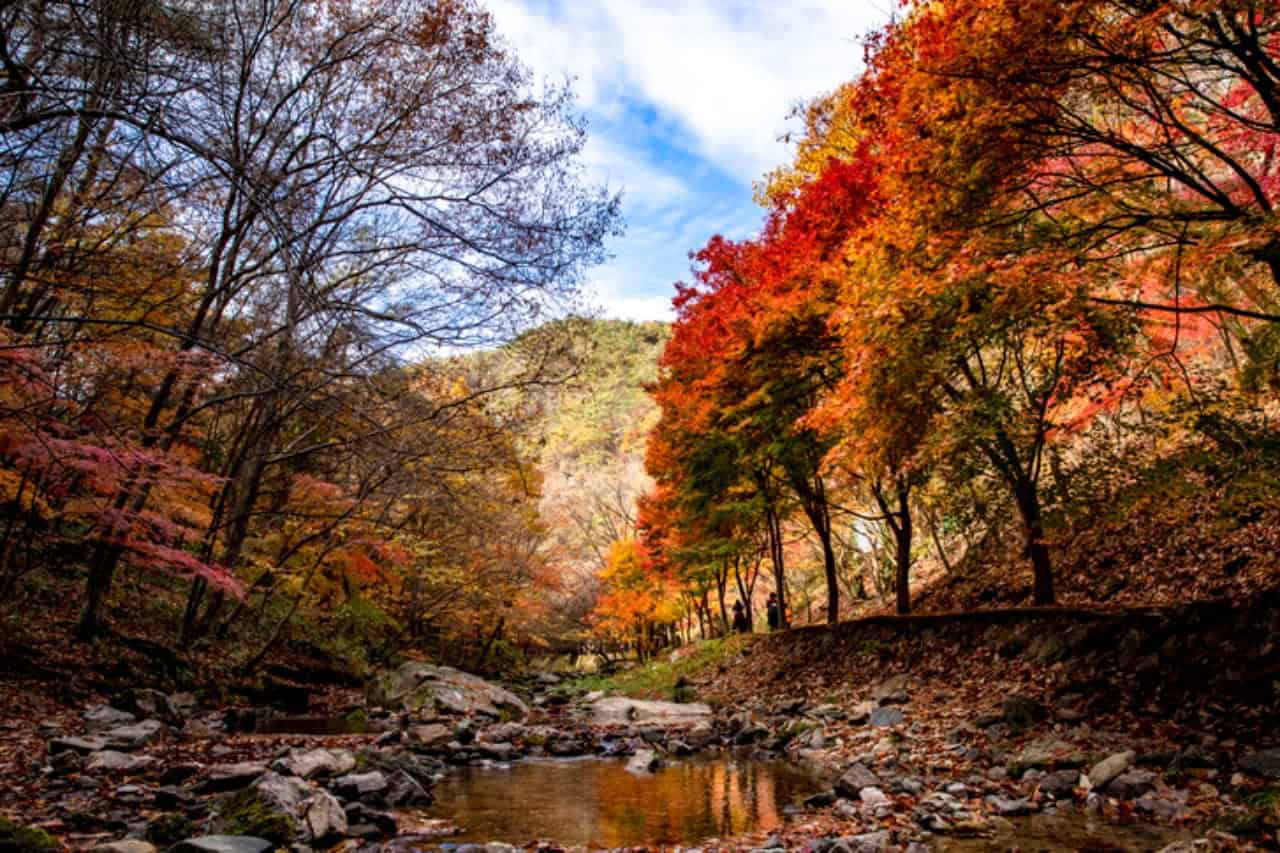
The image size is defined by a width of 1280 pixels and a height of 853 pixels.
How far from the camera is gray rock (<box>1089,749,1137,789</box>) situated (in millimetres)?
5695

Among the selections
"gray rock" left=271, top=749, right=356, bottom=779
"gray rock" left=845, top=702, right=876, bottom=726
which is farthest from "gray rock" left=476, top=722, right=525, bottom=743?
"gray rock" left=845, top=702, right=876, bottom=726

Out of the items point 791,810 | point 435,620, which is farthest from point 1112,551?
point 435,620

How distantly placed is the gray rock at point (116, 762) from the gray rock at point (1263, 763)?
9017 millimetres

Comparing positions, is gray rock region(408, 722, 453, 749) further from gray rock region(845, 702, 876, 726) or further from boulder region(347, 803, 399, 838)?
gray rock region(845, 702, 876, 726)

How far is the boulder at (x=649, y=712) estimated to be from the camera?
1378cm

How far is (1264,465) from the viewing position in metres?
6.04

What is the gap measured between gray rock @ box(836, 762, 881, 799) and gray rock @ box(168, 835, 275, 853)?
4.54 meters

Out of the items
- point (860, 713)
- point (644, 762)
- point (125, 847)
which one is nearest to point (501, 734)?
point (644, 762)

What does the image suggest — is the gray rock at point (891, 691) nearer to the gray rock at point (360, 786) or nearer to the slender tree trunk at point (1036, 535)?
the slender tree trunk at point (1036, 535)

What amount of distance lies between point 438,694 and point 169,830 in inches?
402

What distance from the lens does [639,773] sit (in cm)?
852

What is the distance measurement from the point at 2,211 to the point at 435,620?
18.0m

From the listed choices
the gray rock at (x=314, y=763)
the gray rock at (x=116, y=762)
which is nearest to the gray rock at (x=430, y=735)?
→ the gray rock at (x=314, y=763)

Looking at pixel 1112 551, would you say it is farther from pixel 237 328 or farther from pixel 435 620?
pixel 435 620
